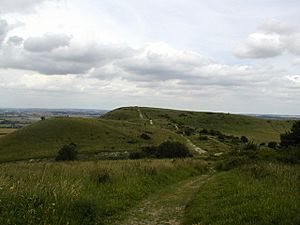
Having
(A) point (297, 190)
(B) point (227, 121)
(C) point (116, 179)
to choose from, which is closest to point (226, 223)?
(A) point (297, 190)

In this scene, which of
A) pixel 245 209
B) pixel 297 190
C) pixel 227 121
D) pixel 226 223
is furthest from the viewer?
pixel 227 121

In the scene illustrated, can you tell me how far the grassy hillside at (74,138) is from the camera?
68.4 metres

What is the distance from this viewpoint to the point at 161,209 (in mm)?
12719

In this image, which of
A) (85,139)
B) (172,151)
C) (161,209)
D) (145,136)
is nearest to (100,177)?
(161,209)

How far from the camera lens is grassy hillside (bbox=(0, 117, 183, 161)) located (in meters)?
68.4

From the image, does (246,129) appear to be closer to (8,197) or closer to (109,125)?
(109,125)

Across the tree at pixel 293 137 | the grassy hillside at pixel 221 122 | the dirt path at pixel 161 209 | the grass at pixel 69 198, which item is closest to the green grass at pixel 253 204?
the dirt path at pixel 161 209

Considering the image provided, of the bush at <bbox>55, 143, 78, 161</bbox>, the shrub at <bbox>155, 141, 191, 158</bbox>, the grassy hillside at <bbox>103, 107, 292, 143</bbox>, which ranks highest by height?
the grassy hillside at <bbox>103, 107, 292, 143</bbox>

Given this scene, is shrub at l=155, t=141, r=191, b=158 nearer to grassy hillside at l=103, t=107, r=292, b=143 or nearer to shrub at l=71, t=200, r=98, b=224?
shrub at l=71, t=200, r=98, b=224

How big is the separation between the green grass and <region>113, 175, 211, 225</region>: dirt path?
1.75ft

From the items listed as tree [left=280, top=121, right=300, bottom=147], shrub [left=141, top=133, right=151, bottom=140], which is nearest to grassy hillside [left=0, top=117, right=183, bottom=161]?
shrub [left=141, top=133, right=151, bottom=140]

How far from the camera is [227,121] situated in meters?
138

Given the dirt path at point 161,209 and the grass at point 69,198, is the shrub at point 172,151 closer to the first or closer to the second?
the dirt path at point 161,209

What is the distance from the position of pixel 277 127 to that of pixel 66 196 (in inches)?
5675
